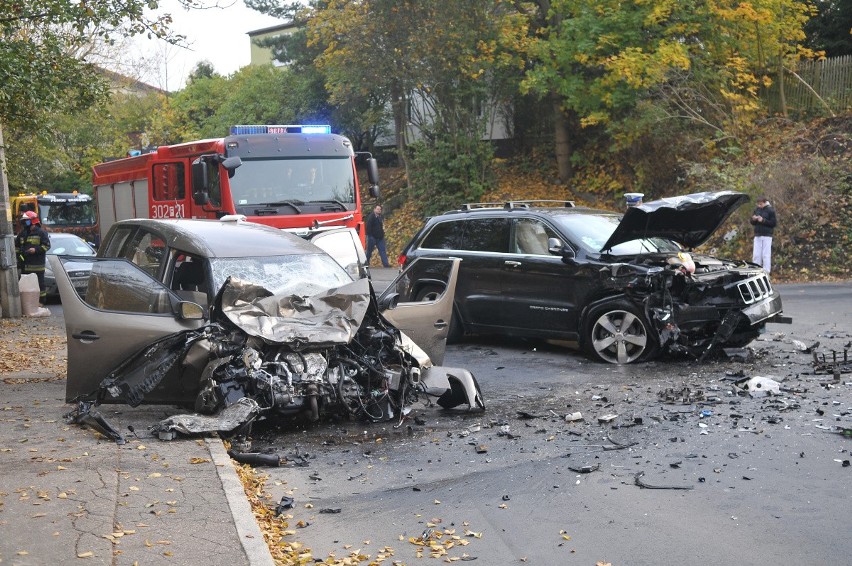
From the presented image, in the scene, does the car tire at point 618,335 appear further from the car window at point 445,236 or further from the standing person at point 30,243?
the standing person at point 30,243

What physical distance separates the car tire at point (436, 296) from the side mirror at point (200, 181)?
19.5 feet

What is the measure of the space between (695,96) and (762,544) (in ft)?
71.4

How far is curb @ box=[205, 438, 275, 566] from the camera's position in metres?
4.85

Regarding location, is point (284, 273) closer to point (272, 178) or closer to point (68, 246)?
point (272, 178)

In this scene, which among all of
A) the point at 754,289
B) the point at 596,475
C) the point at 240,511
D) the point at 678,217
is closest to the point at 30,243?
the point at 678,217

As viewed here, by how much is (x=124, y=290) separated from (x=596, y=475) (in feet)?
14.1

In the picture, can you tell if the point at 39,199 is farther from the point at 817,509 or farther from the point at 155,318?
the point at 817,509

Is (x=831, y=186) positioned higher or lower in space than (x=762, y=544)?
higher

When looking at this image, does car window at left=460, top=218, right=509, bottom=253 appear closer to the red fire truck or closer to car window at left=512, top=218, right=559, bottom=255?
car window at left=512, top=218, right=559, bottom=255

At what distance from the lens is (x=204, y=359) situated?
783 cm

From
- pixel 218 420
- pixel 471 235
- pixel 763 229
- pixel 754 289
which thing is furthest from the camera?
pixel 763 229

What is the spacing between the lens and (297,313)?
8070mm

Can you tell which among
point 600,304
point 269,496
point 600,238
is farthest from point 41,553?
point 600,238

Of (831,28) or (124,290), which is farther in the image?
(831,28)
